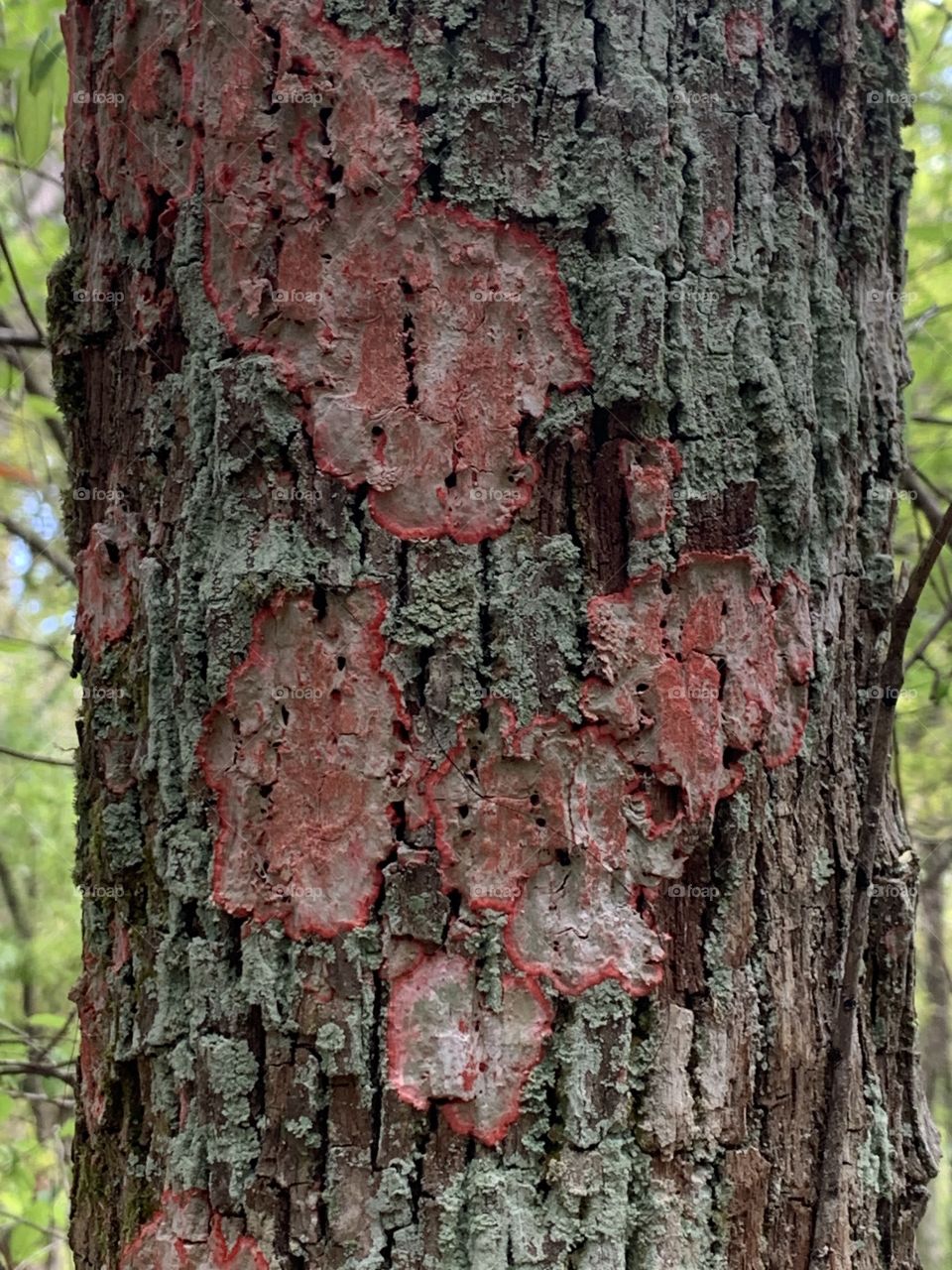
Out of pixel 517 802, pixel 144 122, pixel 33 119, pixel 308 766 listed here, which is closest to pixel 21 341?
pixel 33 119

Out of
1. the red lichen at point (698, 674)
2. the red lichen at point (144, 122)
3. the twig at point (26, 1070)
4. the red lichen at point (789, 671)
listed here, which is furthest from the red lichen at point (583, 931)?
the twig at point (26, 1070)

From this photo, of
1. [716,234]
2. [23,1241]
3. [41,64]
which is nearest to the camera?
[716,234]

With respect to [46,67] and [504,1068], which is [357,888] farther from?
[46,67]

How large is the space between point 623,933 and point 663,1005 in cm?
8

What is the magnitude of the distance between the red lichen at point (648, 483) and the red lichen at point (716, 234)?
201 millimetres

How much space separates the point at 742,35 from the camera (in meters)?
1.04

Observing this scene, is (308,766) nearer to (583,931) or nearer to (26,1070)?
(583,931)

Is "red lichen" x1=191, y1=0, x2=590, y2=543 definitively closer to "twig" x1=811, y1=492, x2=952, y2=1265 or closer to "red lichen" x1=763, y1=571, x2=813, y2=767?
"red lichen" x1=763, y1=571, x2=813, y2=767

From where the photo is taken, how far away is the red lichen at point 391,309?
958 millimetres

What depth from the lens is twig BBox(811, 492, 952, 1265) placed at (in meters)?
1.00

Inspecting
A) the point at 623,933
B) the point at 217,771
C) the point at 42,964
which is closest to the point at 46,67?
the point at 217,771

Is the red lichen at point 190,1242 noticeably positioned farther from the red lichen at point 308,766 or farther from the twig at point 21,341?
the twig at point 21,341

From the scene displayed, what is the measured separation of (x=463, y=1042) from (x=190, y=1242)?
32 cm

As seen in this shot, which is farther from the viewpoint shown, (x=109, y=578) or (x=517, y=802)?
(x=109, y=578)
